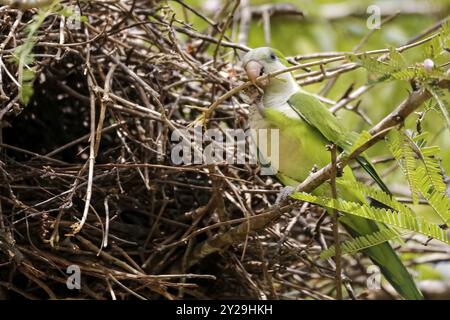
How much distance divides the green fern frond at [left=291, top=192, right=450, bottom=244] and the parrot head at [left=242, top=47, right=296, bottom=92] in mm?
824

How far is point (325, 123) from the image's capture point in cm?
276

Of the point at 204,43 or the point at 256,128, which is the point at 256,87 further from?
the point at 204,43

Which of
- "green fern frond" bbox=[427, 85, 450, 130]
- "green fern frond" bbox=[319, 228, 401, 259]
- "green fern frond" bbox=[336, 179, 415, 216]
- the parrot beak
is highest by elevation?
the parrot beak

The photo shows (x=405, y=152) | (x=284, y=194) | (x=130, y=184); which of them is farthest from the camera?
(x=130, y=184)

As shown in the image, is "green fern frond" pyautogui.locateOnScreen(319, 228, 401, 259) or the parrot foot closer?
"green fern frond" pyautogui.locateOnScreen(319, 228, 401, 259)

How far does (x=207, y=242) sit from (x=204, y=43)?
2.95 feet

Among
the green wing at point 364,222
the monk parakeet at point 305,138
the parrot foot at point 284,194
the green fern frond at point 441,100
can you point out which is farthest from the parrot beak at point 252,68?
the green fern frond at point 441,100

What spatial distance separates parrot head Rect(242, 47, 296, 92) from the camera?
274 cm

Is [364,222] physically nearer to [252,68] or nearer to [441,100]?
[252,68]

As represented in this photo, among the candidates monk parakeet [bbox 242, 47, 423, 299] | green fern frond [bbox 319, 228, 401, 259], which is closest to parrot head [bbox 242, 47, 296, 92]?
monk parakeet [bbox 242, 47, 423, 299]

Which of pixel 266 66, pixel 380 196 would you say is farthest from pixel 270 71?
pixel 380 196

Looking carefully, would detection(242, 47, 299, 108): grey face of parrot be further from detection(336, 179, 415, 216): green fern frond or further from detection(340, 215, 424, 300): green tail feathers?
detection(336, 179, 415, 216): green fern frond

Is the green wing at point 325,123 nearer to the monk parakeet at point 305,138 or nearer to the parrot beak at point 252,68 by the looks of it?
the monk parakeet at point 305,138

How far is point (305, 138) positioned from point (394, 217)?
0.84 meters
